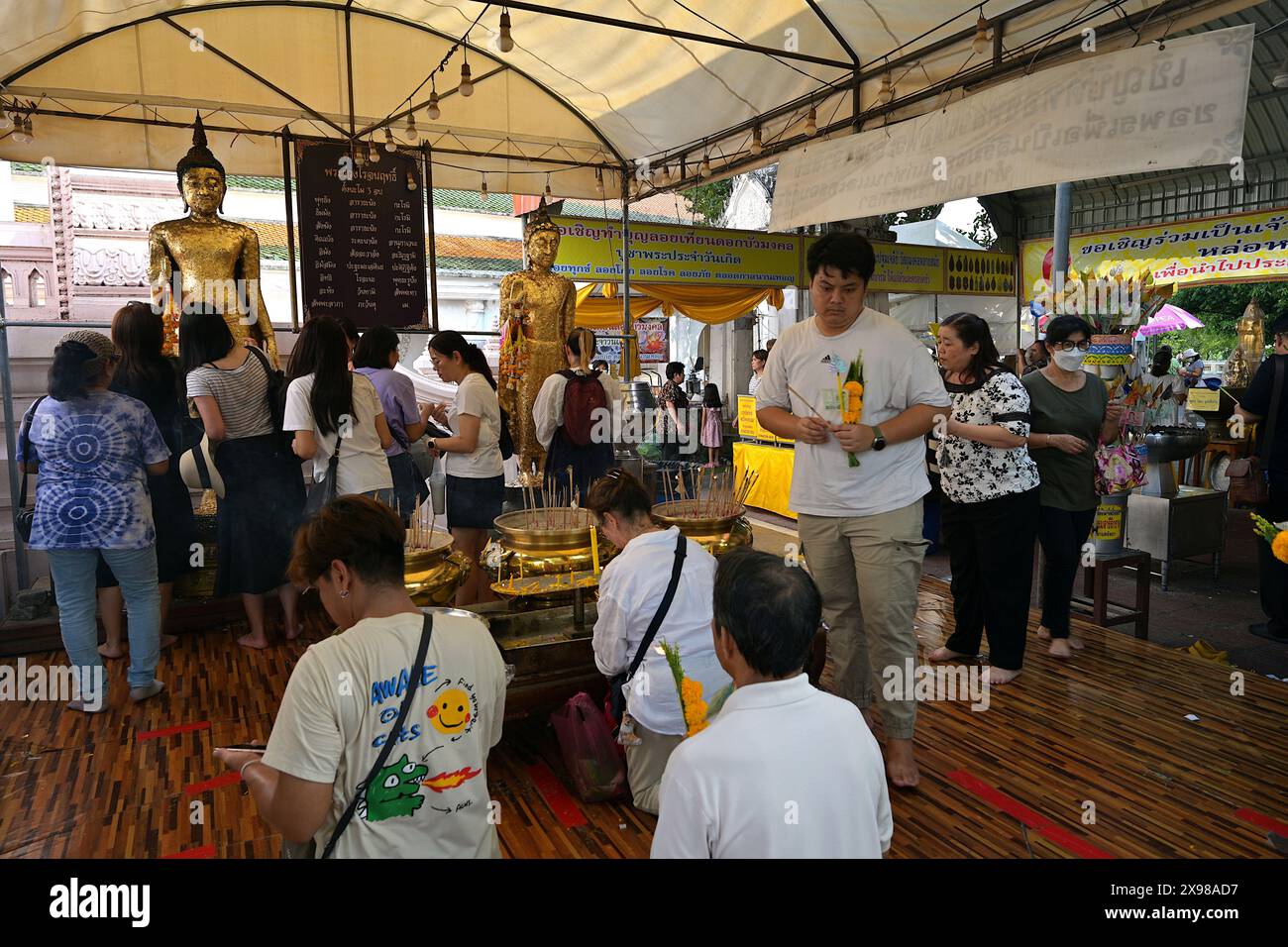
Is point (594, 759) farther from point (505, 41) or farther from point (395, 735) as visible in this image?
point (505, 41)

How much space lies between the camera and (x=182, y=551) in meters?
3.69

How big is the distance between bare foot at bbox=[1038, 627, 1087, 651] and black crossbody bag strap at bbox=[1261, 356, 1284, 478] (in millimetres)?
1236

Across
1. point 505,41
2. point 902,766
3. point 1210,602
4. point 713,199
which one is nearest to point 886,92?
point 505,41

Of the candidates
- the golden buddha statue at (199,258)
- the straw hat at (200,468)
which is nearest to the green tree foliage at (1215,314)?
the golden buddha statue at (199,258)

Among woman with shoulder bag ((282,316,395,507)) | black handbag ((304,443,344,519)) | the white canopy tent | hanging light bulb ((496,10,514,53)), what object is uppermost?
the white canopy tent

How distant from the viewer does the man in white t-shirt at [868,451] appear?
2402 millimetres

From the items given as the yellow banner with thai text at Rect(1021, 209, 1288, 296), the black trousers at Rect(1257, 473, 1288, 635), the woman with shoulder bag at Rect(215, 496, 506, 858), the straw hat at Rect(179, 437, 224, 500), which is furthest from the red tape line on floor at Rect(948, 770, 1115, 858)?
the yellow banner with thai text at Rect(1021, 209, 1288, 296)

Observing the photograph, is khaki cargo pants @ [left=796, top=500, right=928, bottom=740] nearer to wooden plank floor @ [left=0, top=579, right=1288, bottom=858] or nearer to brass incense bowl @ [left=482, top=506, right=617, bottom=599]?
wooden plank floor @ [left=0, top=579, right=1288, bottom=858]

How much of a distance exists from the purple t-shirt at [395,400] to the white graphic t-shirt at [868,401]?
1825mm

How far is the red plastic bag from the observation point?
96.5 inches

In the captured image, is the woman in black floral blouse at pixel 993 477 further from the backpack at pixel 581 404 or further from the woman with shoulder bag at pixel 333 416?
the woman with shoulder bag at pixel 333 416

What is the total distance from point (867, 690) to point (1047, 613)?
55.6 inches

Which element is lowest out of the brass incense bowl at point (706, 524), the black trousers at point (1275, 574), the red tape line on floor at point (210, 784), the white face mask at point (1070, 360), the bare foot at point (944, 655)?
the red tape line on floor at point (210, 784)
